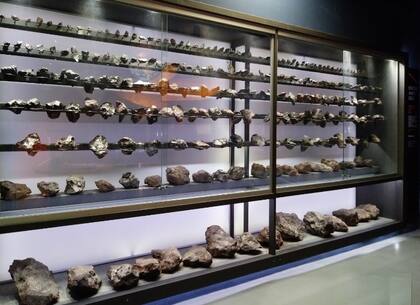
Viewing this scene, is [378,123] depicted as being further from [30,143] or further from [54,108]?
[30,143]

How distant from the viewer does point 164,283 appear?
9.23 ft

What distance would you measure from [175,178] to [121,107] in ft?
2.28

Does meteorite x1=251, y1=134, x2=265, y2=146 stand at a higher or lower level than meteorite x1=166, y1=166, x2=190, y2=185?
higher

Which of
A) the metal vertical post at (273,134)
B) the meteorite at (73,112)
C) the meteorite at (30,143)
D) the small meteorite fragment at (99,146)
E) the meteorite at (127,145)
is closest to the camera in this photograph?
the meteorite at (30,143)

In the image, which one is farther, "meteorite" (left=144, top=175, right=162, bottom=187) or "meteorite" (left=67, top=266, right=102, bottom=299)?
"meteorite" (left=144, top=175, right=162, bottom=187)

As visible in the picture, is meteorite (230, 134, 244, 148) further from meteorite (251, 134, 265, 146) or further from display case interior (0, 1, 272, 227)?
meteorite (251, 134, 265, 146)

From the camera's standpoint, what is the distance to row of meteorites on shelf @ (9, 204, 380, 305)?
2.47 m

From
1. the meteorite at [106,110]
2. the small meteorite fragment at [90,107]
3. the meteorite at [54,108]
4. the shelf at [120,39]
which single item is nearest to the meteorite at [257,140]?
the shelf at [120,39]

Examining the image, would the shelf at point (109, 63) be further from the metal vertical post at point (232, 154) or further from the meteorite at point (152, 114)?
the meteorite at point (152, 114)

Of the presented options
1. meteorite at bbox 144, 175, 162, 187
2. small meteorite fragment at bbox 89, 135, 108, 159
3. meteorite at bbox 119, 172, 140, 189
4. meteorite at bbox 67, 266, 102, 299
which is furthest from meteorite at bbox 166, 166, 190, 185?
meteorite at bbox 67, 266, 102, 299

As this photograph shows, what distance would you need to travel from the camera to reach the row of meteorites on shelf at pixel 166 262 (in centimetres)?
247

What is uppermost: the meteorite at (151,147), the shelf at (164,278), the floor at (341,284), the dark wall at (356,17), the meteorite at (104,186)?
the dark wall at (356,17)

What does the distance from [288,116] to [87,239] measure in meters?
2.24

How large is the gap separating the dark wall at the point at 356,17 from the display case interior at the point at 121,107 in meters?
0.67
